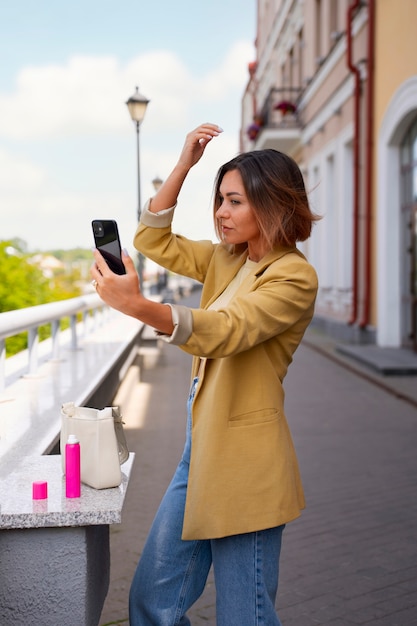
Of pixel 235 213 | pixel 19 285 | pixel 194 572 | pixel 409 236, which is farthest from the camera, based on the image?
pixel 19 285

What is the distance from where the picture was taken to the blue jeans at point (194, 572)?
2.36 metres

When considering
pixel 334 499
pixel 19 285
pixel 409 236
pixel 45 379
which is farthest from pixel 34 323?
pixel 19 285

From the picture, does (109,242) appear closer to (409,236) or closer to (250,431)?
(250,431)

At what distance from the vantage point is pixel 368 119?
14383 millimetres

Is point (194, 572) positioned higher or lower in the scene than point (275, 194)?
A: lower

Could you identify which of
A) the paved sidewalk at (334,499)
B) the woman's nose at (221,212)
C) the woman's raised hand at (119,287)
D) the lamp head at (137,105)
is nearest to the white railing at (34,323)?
the paved sidewalk at (334,499)

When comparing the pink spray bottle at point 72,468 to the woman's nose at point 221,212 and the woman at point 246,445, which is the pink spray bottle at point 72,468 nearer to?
the woman at point 246,445

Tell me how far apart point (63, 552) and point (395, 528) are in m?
3.04

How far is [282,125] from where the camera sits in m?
23.5

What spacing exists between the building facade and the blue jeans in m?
10.4

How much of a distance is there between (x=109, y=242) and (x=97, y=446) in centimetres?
63

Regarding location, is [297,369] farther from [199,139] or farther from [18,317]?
[199,139]

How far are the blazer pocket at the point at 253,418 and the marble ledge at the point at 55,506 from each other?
38 centimetres

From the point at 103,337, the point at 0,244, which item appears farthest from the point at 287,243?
the point at 0,244
